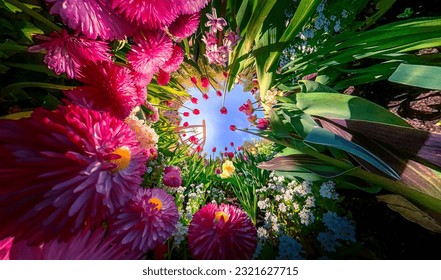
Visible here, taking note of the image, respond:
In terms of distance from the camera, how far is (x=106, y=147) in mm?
228

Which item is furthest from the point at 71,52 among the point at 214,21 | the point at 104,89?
the point at 214,21

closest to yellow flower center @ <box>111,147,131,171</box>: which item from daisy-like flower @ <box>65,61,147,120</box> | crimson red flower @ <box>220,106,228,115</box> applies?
daisy-like flower @ <box>65,61,147,120</box>

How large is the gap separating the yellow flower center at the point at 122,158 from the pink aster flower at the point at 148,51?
7.9 inches

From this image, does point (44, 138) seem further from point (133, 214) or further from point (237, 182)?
point (237, 182)

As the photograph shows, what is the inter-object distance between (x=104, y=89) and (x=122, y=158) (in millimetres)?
133

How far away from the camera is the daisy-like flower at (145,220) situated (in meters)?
0.30

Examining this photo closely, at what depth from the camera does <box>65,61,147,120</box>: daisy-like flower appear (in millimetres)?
329

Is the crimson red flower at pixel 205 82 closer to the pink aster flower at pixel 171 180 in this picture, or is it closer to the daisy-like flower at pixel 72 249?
the pink aster flower at pixel 171 180

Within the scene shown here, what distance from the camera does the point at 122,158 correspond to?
Result: 24cm

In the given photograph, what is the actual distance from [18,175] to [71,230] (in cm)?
5

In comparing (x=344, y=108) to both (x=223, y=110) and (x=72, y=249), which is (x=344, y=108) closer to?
(x=72, y=249)

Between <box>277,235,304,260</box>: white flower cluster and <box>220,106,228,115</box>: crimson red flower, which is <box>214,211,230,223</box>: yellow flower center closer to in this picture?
<box>277,235,304,260</box>: white flower cluster

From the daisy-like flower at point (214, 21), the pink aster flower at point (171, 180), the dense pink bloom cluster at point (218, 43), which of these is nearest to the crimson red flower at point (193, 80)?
the dense pink bloom cluster at point (218, 43)
